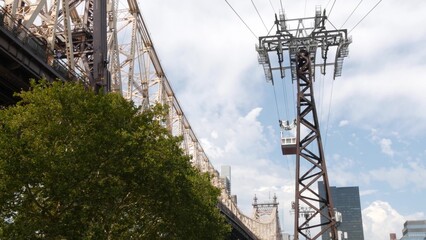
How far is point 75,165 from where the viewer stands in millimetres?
17781

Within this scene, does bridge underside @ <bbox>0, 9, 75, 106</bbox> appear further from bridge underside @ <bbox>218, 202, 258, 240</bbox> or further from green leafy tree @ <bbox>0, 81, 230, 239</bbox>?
bridge underside @ <bbox>218, 202, 258, 240</bbox>

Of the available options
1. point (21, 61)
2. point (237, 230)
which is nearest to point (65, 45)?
point (21, 61)

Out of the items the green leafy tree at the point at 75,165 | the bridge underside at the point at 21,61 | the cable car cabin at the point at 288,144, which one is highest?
the bridge underside at the point at 21,61

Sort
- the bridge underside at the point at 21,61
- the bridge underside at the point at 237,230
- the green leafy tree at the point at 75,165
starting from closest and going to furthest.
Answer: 1. the green leafy tree at the point at 75,165
2. the bridge underside at the point at 21,61
3. the bridge underside at the point at 237,230

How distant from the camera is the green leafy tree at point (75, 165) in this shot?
17.0 meters

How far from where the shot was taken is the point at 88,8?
4266 centimetres

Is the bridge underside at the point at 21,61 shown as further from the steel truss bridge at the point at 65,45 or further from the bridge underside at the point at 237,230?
the bridge underside at the point at 237,230

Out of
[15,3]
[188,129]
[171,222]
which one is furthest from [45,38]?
[188,129]

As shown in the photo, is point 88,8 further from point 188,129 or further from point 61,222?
point 188,129

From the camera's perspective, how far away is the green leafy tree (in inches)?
670

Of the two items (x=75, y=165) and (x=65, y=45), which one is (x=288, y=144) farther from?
(x=65, y=45)

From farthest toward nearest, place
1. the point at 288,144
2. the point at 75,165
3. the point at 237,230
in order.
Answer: the point at 237,230 → the point at 288,144 → the point at 75,165

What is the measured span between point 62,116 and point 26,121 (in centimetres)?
132

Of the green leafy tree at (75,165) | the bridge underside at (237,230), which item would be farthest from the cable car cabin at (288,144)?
the bridge underside at (237,230)
